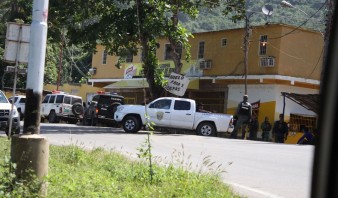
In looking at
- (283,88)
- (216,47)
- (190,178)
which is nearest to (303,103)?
(283,88)

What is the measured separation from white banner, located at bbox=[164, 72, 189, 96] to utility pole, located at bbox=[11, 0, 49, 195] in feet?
63.6

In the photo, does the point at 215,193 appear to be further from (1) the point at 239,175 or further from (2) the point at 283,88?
(2) the point at 283,88

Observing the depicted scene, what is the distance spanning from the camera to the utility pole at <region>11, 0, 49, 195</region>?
6129 millimetres

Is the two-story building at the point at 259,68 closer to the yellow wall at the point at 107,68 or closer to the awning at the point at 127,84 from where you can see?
the awning at the point at 127,84

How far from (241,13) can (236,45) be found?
5.37m

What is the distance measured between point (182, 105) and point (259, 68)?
8552 mm

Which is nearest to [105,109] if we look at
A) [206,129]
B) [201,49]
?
[206,129]

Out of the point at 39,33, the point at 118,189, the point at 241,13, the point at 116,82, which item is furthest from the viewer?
the point at 116,82

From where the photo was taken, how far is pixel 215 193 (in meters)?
7.10

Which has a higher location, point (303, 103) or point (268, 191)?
point (303, 103)

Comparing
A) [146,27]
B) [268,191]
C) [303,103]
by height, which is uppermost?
[146,27]

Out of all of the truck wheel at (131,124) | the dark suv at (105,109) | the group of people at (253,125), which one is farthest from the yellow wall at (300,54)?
the truck wheel at (131,124)

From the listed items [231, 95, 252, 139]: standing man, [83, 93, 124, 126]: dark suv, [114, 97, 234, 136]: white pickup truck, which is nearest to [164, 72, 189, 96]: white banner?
[114, 97, 234, 136]: white pickup truck

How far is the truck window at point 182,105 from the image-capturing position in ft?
75.1
